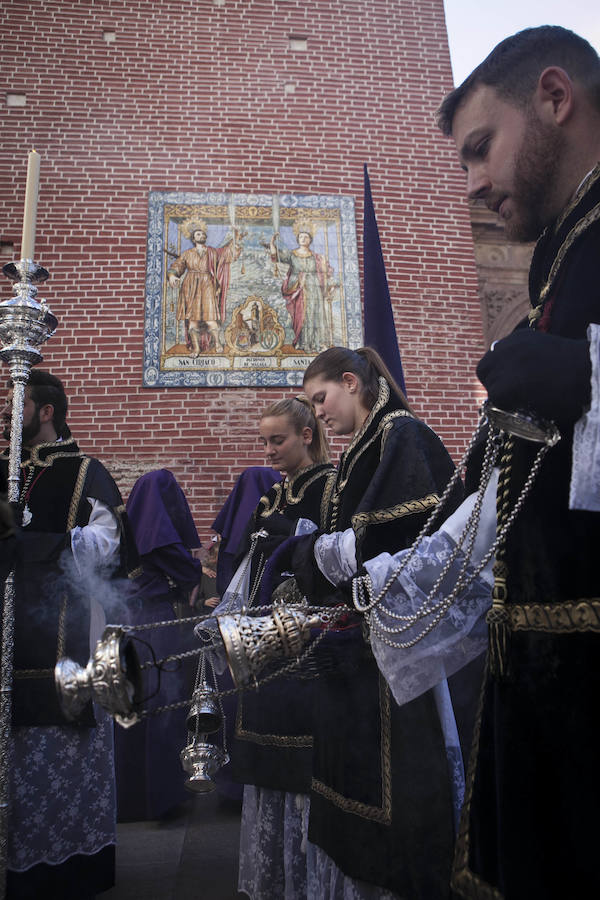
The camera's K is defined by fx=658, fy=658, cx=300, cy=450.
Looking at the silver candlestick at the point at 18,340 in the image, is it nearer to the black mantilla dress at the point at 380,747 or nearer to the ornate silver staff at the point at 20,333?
the ornate silver staff at the point at 20,333

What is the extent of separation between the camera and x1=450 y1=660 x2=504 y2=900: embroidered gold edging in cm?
99

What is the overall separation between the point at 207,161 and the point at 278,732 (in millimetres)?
5788

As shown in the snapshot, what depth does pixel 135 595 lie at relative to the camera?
14.2ft

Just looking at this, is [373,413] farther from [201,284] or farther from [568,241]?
[201,284]

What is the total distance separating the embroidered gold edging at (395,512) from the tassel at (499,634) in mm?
779

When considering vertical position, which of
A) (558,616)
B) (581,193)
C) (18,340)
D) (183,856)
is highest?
(18,340)

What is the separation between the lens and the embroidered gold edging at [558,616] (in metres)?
0.93

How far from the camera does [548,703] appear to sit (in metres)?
0.97

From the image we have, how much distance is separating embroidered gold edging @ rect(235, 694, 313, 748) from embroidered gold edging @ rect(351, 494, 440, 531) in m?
1.14

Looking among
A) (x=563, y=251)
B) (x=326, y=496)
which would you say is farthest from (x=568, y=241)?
(x=326, y=496)

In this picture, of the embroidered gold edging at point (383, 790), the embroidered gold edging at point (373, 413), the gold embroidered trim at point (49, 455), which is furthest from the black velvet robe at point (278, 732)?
the gold embroidered trim at point (49, 455)

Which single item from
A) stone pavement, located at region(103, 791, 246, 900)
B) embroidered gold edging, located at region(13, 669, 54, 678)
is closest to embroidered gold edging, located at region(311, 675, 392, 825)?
stone pavement, located at region(103, 791, 246, 900)

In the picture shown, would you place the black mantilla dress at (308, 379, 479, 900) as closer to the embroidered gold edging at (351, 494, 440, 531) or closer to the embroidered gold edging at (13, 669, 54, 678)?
the embroidered gold edging at (351, 494, 440, 531)

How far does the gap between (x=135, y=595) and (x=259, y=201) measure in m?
4.20
